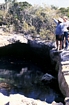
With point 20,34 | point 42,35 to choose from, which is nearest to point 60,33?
point 42,35

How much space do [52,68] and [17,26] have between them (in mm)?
9848

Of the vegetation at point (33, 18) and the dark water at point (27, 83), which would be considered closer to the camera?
the dark water at point (27, 83)

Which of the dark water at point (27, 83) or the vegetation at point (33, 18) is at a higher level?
the vegetation at point (33, 18)

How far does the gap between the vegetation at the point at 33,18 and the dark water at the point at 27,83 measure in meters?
5.17

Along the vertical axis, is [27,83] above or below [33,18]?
below

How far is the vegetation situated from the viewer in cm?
2019

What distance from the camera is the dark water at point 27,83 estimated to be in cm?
1050

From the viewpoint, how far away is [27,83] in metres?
12.1

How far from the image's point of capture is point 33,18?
2186 centimetres

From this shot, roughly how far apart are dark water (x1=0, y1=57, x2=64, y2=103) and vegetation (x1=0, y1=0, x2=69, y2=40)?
5166mm

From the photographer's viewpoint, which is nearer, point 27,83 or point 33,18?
point 27,83

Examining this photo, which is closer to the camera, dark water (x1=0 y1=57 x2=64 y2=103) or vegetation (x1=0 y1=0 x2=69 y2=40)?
dark water (x1=0 y1=57 x2=64 y2=103)

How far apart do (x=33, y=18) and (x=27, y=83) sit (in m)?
10.9

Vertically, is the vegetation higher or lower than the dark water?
higher
